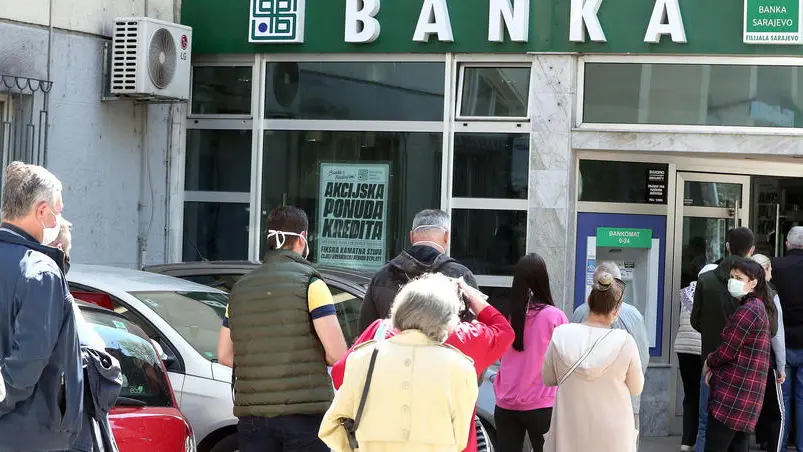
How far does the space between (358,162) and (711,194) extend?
3.45 meters

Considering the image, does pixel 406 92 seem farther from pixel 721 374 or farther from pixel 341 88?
pixel 721 374

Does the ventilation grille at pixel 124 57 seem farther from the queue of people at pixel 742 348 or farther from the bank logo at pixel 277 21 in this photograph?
the queue of people at pixel 742 348

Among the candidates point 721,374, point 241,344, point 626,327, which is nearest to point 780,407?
point 721,374

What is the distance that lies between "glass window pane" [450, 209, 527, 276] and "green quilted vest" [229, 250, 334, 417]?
6.01m

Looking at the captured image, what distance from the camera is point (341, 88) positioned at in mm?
12203

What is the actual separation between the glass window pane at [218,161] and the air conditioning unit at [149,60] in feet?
2.23

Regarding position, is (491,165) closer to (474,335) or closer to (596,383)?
(596,383)

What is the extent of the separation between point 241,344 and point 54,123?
6.69m

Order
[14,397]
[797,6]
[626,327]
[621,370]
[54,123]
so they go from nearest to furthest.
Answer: [14,397]
[621,370]
[626,327]
[797,6]
[54,123]

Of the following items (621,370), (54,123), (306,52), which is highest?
(306,52)

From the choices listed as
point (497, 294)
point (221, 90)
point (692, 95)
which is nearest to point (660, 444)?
point (497, 294)

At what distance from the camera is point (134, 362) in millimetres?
6137

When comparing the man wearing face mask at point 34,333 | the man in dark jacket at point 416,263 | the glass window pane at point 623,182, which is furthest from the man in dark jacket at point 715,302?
the man wearing face mask at point 34,333

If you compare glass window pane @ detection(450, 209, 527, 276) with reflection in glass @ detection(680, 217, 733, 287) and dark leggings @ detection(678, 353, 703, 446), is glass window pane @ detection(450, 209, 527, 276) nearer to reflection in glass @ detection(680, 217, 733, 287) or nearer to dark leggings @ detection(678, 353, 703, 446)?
reflection in glass @ detection(680, 217, 733, 287)
